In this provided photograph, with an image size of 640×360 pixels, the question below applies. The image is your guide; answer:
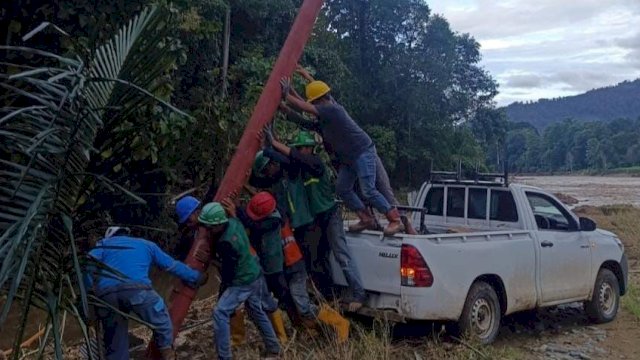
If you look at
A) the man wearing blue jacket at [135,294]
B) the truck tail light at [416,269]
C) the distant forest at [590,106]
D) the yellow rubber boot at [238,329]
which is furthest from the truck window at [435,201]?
the distant forest at [590,106]

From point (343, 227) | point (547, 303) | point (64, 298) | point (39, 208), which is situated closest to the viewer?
point (39, 208)

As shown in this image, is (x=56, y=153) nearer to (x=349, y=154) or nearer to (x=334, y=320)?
(x=334, y=320)

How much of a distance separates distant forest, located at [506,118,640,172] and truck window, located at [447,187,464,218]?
291ft

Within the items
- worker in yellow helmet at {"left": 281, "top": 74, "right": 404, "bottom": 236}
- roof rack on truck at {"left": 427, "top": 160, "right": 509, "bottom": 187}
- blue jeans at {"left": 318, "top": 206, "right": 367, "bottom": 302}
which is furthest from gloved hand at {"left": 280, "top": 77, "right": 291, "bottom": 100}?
roof rack on truck at {"left": 427, "top": 160, "right": 509, "bottom": 187}

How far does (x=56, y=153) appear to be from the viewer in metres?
2.60

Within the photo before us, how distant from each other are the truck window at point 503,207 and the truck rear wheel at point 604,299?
5.40ft

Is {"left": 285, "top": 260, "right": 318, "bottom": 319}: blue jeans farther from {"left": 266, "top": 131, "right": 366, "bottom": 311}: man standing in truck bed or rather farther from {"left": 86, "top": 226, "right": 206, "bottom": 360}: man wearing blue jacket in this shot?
{"left": 86, "top": 226, "right": 206, "bottom": 360}: man wearing blue jacket

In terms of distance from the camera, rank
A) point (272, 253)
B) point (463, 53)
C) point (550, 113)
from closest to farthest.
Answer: point (272, 253) < point (463, 53) < point (550, 113)

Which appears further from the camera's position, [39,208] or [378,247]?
[378,247]

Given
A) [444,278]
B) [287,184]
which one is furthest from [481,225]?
[287,184]

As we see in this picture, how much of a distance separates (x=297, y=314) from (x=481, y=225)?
8.78 ft

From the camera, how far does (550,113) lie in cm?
17375

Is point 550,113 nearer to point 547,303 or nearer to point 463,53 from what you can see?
point 463,53

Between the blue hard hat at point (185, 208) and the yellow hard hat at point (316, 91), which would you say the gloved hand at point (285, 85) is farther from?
the blue hard hat at point (185, 208)
